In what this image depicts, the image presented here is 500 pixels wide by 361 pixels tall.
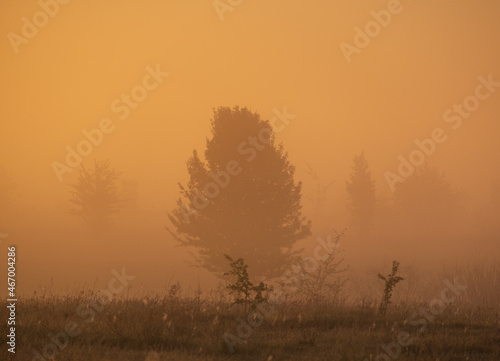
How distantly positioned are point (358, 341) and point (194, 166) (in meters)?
14.1

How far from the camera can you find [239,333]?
27.2 feet

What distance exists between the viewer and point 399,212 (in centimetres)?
5903

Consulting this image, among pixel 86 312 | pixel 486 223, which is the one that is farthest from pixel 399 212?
pixel 86 312

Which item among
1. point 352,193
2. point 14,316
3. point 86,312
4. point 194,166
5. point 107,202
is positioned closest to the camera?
point 14,316

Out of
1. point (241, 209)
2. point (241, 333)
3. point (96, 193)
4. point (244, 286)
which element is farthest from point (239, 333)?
point (96, 193)

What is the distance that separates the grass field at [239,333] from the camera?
7.27m

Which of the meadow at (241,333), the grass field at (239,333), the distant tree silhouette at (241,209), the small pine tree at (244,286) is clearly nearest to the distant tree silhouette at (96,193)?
the distant tree silhouette at (241,209)

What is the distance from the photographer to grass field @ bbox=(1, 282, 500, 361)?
7.27 meters

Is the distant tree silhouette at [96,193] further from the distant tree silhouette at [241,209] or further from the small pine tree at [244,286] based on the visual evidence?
the small pine tree at [244,286]

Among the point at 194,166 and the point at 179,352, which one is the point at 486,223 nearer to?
the point at 194,166

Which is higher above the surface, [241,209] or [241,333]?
[241,209]

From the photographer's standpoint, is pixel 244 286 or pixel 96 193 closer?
pixel 244 286

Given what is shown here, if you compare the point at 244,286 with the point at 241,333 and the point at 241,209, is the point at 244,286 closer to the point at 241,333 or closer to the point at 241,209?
the point at 241,333

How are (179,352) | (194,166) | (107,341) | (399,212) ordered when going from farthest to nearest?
(399,212), (194,166), (107,341), (179,352)
